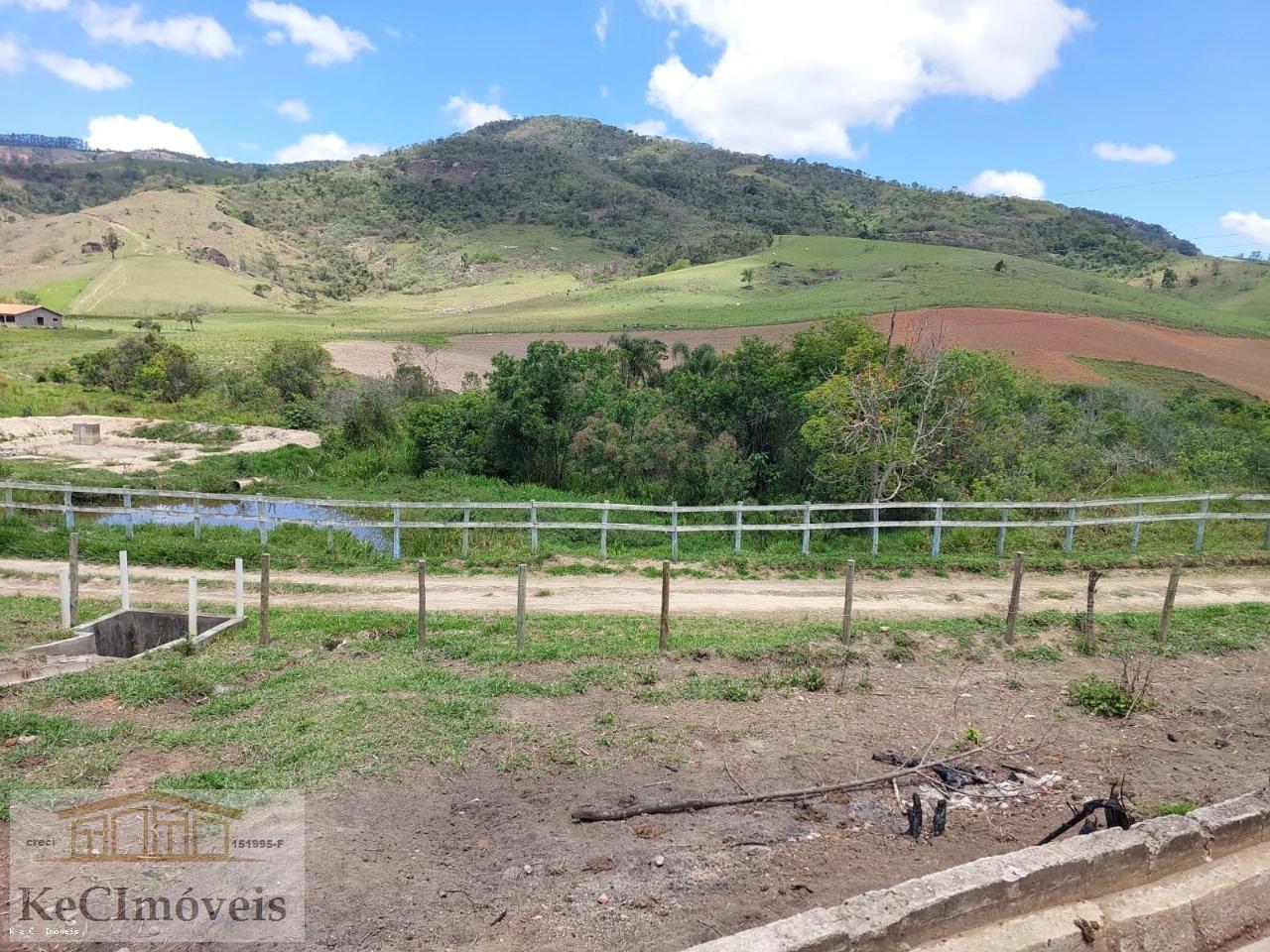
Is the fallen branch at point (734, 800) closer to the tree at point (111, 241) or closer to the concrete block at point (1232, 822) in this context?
the concrete block at point (1232, 822)

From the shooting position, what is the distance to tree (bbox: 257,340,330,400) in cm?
4325

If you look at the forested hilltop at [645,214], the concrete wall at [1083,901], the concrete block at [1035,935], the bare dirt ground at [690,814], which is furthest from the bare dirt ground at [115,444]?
the forested hilltop at [645,214]

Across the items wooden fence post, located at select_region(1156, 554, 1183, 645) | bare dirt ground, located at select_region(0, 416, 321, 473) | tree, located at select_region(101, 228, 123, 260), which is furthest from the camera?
tree, located at select_region(101, 228, 123, 260)

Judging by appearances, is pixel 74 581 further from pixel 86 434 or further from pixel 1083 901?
pixel 86 434

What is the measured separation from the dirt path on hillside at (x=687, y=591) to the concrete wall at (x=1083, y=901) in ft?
24.8

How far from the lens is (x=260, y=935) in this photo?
16.6 feet

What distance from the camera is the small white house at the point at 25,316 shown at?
247 feet

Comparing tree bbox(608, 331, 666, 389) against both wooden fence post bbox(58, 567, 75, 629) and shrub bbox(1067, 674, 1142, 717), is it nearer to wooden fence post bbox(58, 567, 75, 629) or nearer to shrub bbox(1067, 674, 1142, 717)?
wooden fence post bbox(58, 567, 75, 629)

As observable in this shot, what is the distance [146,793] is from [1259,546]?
66.6ft

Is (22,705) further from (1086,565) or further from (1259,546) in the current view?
(1259,546)

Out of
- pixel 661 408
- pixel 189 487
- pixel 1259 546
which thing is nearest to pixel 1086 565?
pixel 1259 546

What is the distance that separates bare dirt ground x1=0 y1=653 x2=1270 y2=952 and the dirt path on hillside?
12.2ft

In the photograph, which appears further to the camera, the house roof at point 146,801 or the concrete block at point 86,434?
the concrete block at point 86,434

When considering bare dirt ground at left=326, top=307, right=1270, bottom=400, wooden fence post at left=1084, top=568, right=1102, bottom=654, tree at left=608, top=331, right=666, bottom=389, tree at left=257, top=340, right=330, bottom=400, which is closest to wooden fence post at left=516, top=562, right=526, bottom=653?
wooden fence post at left=1084, top=568, right=1102, bottom=654
